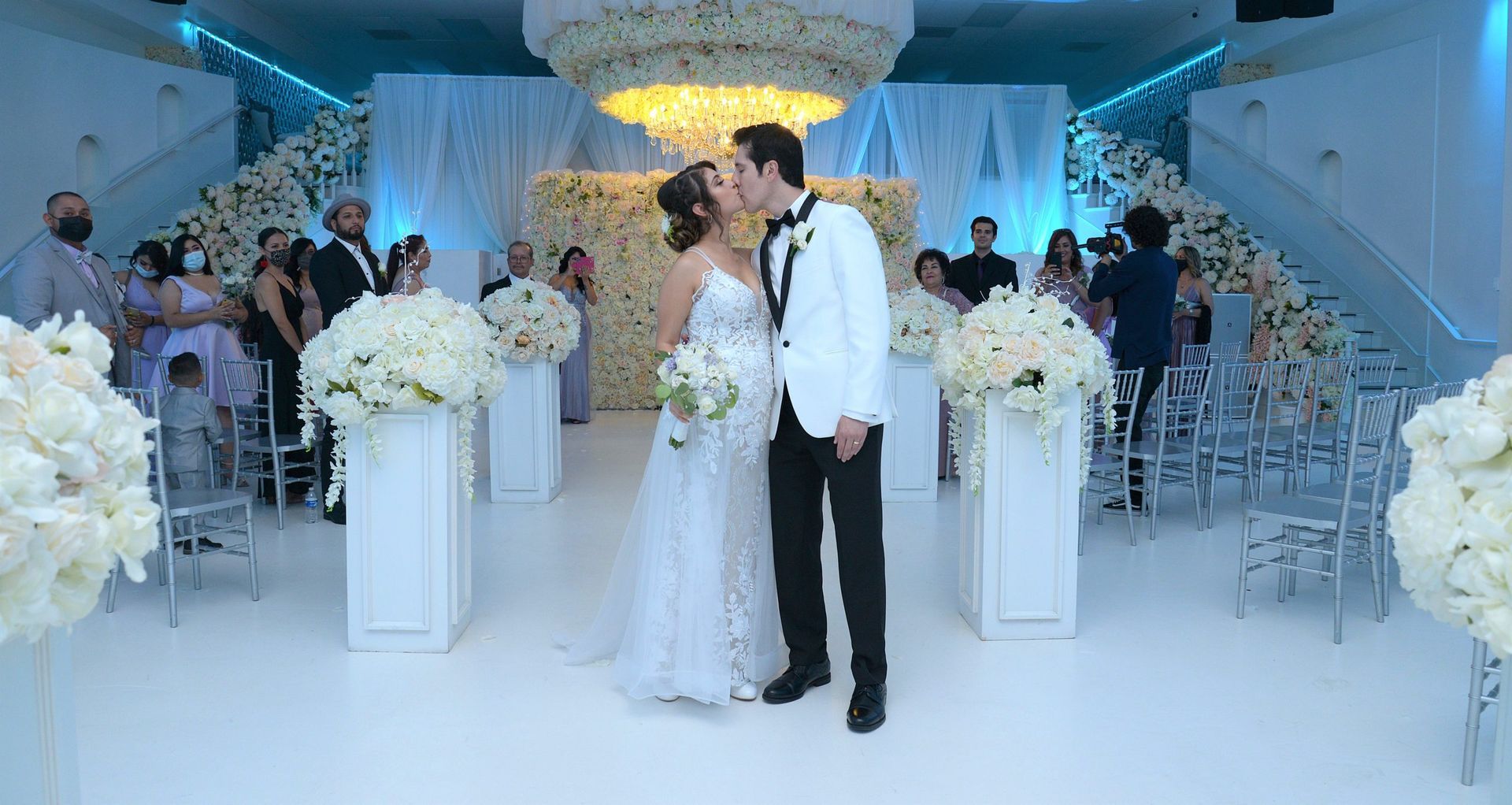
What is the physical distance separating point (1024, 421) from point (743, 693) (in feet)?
4.98

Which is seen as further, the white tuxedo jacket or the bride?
the bride

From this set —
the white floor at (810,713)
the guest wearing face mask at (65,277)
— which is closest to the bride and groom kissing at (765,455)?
the white floor at (810,713)

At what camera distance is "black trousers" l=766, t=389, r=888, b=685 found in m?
3.59

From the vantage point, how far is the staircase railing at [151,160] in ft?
31.0

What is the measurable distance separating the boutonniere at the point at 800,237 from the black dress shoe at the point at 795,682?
144 centimetres

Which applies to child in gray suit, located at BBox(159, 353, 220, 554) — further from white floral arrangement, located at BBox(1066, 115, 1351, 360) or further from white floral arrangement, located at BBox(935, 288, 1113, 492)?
white floral arrangement, located at BBox(1066, 115, 1351, 360)

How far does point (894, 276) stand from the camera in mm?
12078

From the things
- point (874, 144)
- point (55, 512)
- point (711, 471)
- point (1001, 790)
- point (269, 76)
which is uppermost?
point (269, 76)

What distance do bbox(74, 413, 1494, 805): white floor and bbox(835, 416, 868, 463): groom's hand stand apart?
0.89 metres

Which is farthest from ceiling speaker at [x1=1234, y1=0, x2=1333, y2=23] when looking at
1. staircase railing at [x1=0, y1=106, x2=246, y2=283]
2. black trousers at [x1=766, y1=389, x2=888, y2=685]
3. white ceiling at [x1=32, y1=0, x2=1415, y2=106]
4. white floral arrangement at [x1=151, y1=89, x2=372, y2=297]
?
staircase railing at [x1=0, y1=106, x2=246, y2=283]

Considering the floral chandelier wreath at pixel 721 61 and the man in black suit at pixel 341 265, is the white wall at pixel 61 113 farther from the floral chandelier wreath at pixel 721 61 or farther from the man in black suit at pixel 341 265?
the man in black suit at pixel 341 265

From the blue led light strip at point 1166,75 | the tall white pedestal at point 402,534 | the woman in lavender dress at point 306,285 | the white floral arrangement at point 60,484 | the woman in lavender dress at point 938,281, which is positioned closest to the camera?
the white floral arrangement at point 60,484

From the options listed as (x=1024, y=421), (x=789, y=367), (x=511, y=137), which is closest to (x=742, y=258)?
(x=789, y=367)

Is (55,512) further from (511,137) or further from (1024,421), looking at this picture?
(511,137)
